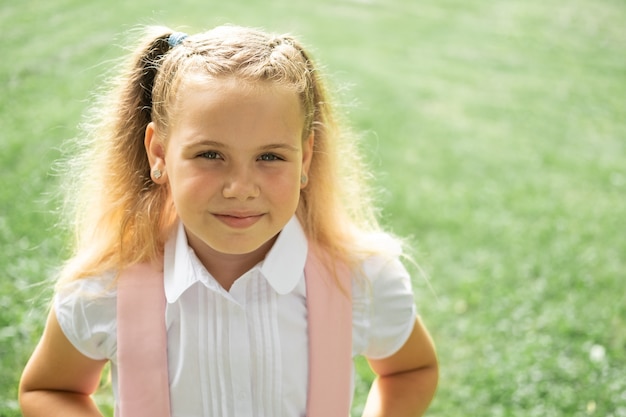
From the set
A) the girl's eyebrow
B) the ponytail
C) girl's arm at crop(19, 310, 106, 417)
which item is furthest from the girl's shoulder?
girl's arm at crop(19, 310, 106, 417)

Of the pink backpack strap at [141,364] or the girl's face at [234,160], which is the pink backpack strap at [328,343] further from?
the pink backpack strap at [141,364]

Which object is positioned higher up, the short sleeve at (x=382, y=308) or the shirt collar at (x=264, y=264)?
the shirt collar at (x=264, y=264)

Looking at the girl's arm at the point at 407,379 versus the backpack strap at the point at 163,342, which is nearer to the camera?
the backpack strap at the point at 163,342

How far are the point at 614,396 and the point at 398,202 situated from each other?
6.50 ft

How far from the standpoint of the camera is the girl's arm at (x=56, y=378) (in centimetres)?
174

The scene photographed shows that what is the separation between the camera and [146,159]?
1874 mm

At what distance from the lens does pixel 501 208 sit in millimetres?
5023

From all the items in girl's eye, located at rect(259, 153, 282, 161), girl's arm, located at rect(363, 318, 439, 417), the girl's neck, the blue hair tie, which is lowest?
girl's arm, located at rect(363, 318, 439, 417)

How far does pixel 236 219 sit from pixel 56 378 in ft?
1.92

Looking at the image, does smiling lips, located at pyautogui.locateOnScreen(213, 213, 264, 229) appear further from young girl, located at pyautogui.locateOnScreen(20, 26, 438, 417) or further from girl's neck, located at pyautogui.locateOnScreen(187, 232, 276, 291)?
girl's neck, located at pyautogui.locateOnScreen(187, 232, 276, 291)

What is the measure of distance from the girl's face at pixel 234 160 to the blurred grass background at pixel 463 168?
20.9 inches

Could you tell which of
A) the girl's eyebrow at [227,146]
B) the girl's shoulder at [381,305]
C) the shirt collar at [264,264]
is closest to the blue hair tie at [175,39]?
the girl's eyebrow at [227,146]

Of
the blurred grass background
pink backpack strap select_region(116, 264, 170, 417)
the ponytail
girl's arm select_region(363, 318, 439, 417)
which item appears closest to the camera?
pink backpack strap select_region(116, 264, 170, 417)

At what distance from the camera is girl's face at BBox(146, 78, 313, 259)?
1.57 metres
